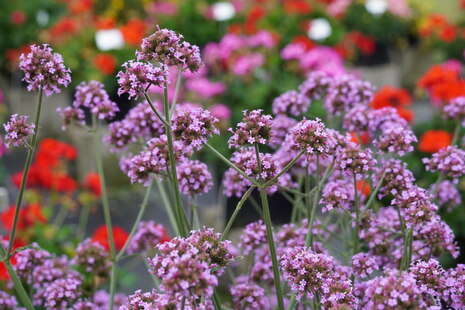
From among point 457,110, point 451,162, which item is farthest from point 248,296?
point 457,110

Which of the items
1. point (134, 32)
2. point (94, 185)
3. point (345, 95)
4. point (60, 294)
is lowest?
point (60, 294)

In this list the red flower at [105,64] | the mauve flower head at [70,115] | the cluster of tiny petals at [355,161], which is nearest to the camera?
the cluster of tiny petals at [355,161]

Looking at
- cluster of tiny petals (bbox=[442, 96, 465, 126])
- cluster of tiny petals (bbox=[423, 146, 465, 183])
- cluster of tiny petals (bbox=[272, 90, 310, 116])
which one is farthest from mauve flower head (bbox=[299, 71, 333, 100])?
cluster of tiny petals (bbox=[423, 146, 465, 183])

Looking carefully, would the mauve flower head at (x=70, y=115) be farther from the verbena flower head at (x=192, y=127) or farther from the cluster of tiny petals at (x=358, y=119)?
the cluster of tiny petals at (x=358, y=119)

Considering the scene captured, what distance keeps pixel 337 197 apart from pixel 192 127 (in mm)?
378

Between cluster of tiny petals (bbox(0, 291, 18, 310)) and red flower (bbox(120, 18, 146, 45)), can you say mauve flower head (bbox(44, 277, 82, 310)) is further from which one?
red flower (bbox(120, 18, 146, 45))

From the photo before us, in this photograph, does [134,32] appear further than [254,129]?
Yes

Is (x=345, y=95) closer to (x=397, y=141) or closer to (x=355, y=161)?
(x=397, y=141)

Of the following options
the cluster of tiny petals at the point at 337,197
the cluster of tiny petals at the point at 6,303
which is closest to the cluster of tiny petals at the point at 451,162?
the cluster of tiny petals at the point at 337,197

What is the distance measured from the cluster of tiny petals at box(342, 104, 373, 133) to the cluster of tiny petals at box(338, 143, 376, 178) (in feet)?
1.26

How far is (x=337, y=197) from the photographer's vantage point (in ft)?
4.62

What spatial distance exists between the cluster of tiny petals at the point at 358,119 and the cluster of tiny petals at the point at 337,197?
0.68 ft

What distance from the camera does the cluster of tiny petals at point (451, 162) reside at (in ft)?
4.91

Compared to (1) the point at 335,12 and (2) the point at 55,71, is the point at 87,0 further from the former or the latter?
(2) the point at 55,71
